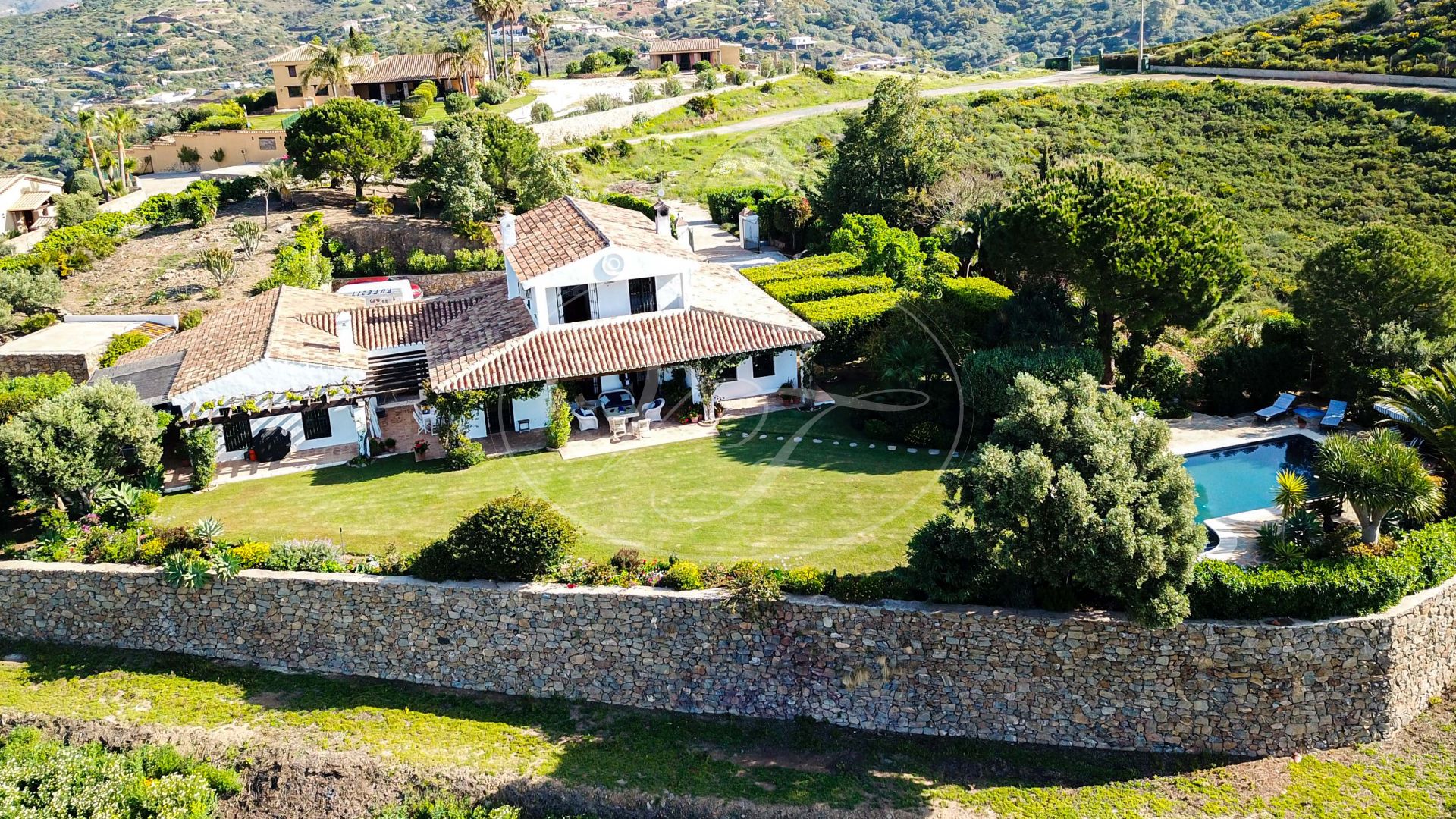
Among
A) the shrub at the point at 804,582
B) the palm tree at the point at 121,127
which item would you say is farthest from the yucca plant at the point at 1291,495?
the palm tree at the point at 121,127

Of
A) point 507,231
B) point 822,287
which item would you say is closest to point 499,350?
point 507,231

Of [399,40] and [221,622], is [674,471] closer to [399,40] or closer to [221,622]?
[221,622]

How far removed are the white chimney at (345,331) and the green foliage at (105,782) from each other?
14.9 meters

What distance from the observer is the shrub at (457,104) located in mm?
74875

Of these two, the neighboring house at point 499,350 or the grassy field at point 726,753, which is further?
the neighboring house at point 499,350

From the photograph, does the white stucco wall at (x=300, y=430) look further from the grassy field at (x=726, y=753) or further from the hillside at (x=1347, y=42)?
the hillside at (x=1347, y=42)

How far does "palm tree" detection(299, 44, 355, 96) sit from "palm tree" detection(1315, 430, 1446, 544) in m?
68.4

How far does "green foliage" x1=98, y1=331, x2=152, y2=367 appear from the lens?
35500 mm

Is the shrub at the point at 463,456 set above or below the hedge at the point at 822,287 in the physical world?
below

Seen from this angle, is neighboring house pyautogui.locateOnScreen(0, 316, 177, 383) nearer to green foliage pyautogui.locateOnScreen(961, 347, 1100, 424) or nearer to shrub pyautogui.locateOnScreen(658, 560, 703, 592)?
shrub pyautogui.locateOnScreen(658, 560, 703, 592)

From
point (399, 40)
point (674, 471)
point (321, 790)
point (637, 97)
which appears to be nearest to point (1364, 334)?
point (674, 471)

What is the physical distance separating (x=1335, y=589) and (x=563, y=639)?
16.5 m

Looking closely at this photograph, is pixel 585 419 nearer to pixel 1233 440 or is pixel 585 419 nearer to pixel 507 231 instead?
pixel 507 231

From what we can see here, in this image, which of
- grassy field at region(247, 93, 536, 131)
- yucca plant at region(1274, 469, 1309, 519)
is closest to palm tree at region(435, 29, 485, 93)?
grassy field at region(247, 93, 536, 131)
